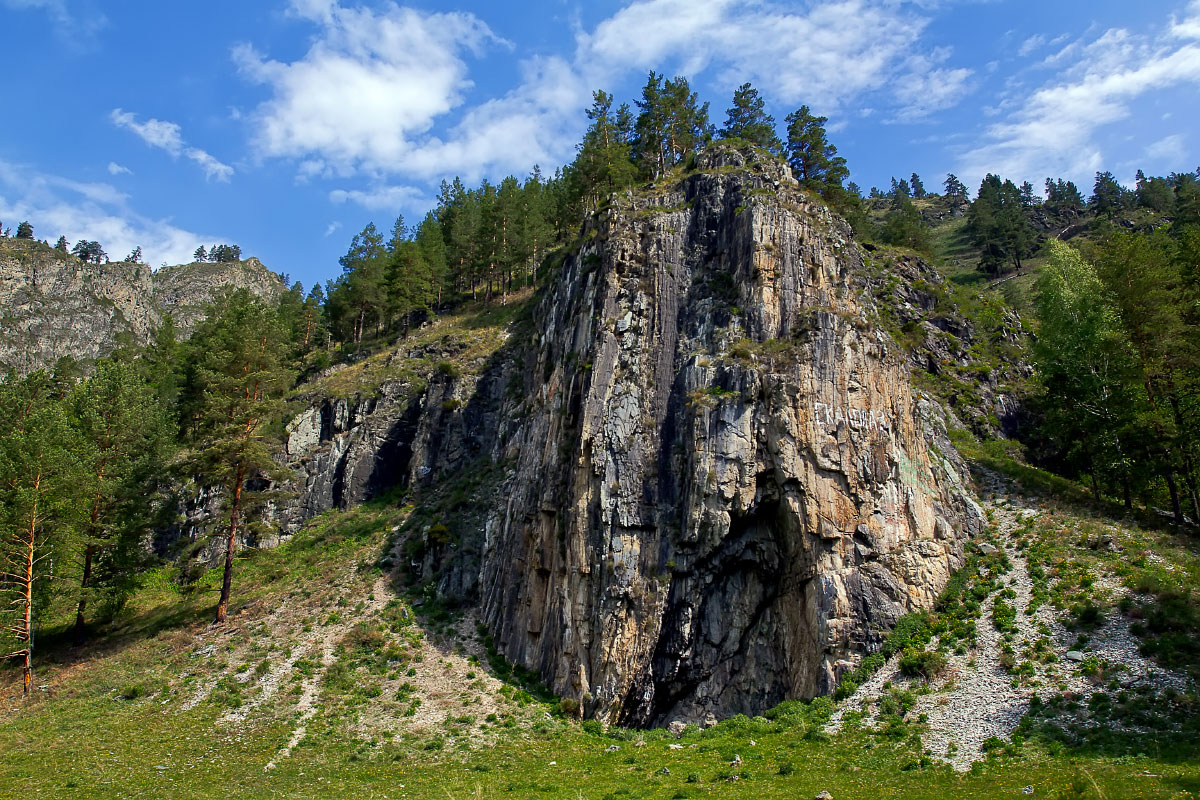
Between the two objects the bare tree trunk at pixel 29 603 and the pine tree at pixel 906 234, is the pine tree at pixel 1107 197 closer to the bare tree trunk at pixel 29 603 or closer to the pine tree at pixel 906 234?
the pine tree at pixel 906 234

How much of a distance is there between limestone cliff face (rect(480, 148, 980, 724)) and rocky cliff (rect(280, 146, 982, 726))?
0.10m

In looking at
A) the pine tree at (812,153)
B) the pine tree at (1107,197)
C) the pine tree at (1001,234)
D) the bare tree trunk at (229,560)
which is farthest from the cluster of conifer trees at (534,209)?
the pine tree at (1107,197)

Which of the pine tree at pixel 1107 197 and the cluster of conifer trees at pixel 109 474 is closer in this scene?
the cluster of conifer trees at pixel 109 474

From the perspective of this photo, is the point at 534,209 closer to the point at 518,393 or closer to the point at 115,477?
the point at 518,393

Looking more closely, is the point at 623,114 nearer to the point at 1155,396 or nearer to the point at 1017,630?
the point at 1155,396

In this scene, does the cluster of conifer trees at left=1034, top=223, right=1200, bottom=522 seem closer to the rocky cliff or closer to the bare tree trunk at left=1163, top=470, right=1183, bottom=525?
the bare tree trunk at left=1163, top=470, right=1183, bottom=525

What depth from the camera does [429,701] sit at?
27.8 meters

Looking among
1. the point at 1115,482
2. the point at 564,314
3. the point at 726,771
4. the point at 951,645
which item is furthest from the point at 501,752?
the point at 1115,482

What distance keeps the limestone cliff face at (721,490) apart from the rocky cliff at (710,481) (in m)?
0.10

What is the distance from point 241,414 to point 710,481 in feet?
89.0

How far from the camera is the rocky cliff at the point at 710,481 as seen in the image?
89.2 ft

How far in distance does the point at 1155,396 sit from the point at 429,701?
3714 cm

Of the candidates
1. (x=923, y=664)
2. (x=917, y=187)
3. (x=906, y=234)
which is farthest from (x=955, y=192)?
(x=923, y=664)

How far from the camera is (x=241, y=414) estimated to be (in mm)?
36281
